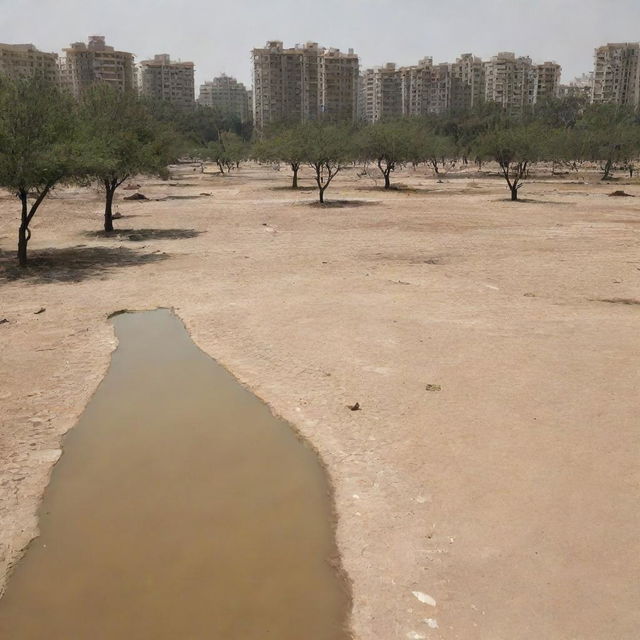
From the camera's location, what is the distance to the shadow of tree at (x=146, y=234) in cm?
2603

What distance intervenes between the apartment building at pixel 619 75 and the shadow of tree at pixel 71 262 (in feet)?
602

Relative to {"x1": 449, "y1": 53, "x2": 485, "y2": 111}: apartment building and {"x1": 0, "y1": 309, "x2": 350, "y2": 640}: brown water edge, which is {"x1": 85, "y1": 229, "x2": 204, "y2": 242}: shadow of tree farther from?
{"x1": 449, "y1": 53, "x2": 485, "y2": 111}: apartment building

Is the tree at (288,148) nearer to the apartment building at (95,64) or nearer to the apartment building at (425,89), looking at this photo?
the apartment building at (95,64)

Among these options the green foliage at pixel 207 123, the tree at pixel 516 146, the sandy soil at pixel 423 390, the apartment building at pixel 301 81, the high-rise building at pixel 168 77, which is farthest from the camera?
the high-rise building at pixel 168 77

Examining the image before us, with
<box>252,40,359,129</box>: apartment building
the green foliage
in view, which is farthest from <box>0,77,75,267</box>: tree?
<box>252,40,359,129</box>: apartment building

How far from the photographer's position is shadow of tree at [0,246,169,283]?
18.3 m

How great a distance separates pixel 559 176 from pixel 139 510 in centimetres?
7344

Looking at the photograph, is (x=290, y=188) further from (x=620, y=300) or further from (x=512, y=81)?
(x=512, y=81)

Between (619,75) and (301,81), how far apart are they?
90242 millimetres

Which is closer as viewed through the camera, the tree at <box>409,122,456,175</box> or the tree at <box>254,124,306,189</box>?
the tree at <box>254,124,306,189</box>

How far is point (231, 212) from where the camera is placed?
35.2 m

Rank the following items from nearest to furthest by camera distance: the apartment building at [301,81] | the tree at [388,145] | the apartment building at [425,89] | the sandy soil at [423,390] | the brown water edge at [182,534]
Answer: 1. the brown water edge at [182,534]
2. the sandy soil at [423,390]
3. the tree at [388,145]
4. the apartment building at [301,81]
5. the apartment building at [425,89]

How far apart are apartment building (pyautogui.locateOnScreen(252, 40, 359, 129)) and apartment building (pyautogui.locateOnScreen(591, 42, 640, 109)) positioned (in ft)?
236

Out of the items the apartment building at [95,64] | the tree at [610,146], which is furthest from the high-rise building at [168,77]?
the tree at [610,146]
